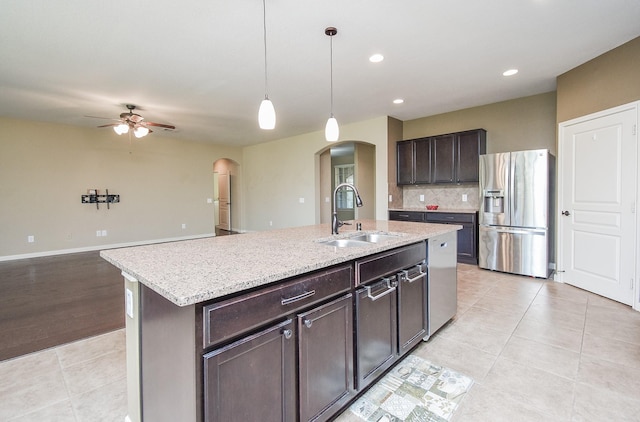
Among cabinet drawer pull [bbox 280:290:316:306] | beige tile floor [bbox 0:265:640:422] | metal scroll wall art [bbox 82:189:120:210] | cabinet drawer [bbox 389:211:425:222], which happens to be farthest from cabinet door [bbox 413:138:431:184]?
metal scroll wall art [bbox 82:189:120:210]

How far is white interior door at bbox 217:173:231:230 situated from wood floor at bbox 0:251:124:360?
4.50 m

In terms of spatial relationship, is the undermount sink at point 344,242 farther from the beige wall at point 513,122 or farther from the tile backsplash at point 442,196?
the beige wall at point 513,122

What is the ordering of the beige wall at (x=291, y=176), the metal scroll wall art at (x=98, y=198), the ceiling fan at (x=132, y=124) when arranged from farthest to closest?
the metal scroll wall art at (x=98, y=198), the beige wall at (x=291, y=176), the ceiling fan at (x=132, y=124)

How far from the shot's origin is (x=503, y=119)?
15.7 ft

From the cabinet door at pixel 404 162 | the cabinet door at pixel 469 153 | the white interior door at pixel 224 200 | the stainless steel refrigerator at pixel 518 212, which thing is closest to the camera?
the stainless steel refrigerator at pixel 518 212

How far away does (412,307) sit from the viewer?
6.80 ft

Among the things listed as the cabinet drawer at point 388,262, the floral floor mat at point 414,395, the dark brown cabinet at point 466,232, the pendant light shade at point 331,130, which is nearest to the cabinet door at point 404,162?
the dark brown cabinet at point 466,232

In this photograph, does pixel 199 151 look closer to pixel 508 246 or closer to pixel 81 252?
pixel 81 252

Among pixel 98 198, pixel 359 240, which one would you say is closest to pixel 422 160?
pixel 359 240

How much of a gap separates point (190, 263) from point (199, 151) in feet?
24.3

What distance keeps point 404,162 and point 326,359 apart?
4758mm

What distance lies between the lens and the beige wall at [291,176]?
5715 mm

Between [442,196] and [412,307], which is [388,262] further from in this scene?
[442,196]

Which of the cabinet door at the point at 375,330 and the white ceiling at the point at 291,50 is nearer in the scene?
the cabinet door at the point at 375,330
